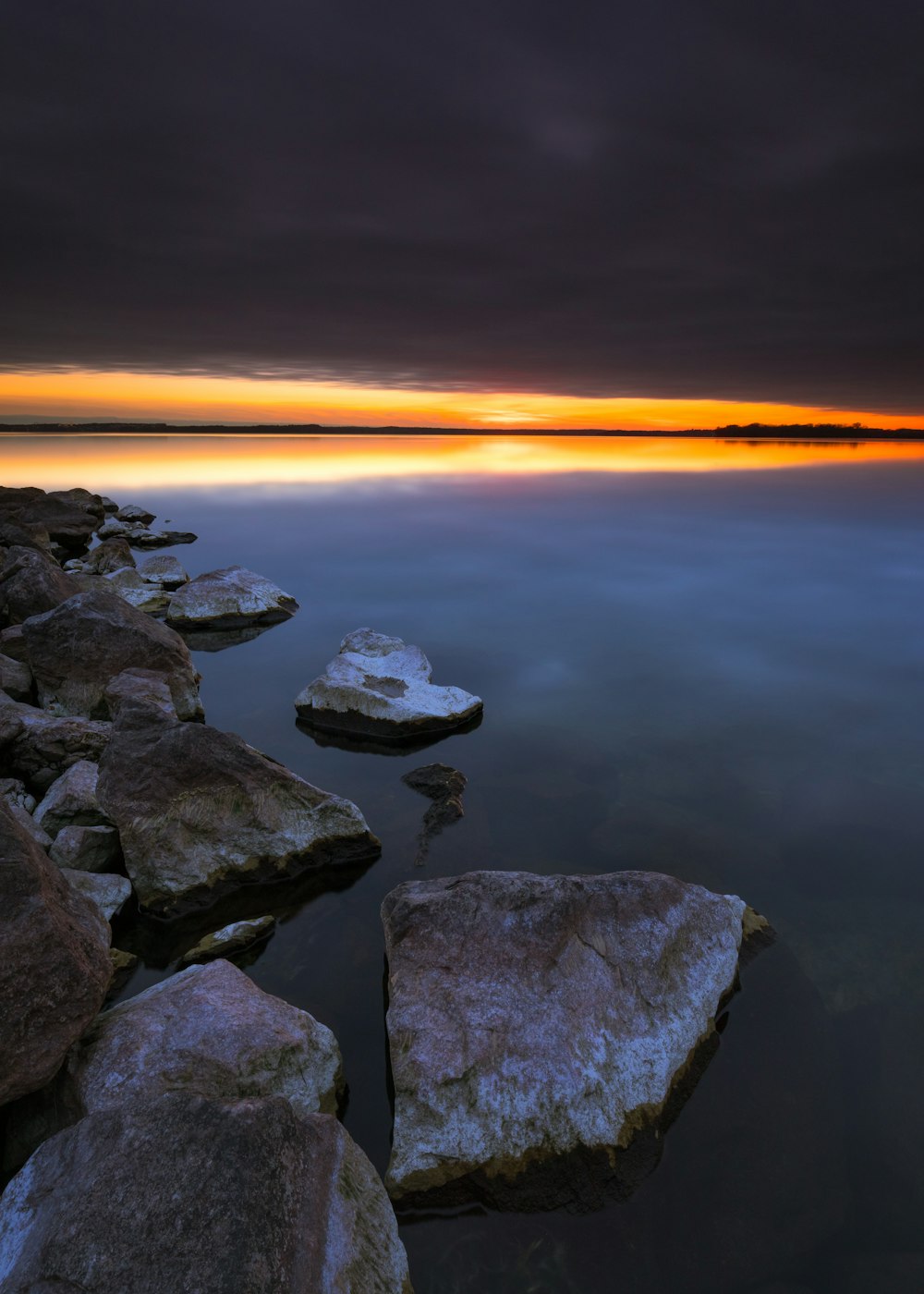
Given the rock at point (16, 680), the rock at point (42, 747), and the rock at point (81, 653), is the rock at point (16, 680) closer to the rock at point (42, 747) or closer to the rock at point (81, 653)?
the rock at point (81, 653)

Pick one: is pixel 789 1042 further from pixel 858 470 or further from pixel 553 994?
pixel 858 470

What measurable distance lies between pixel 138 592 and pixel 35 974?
703 inches

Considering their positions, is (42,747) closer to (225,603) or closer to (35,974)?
(35,974)

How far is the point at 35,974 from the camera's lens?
15.3 ft

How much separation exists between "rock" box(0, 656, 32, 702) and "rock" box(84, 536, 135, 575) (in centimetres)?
1288

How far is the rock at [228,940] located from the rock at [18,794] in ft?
10.5

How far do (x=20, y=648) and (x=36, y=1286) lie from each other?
38.9 feet

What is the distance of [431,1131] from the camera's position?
15.8ft

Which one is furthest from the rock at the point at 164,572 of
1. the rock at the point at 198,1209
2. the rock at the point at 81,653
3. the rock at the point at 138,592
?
the rock at the point at 198,1209

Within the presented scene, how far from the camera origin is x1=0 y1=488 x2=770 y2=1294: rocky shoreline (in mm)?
3555

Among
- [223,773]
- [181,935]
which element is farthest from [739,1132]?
[223,773]

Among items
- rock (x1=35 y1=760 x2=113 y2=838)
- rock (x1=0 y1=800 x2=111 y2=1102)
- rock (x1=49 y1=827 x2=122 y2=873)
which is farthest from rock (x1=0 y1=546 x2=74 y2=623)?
rock (x1=0 y1=800 x2=111 y2=1102)

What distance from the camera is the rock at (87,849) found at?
764 cm

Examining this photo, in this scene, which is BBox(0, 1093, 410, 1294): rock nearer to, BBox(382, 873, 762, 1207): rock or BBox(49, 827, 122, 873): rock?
BBox(382, 873, 762, 1207): rock
